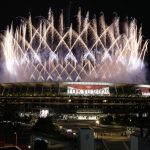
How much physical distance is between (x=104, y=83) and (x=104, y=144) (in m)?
69.5

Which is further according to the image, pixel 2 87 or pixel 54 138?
pixel 2 87

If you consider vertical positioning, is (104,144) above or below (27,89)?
below

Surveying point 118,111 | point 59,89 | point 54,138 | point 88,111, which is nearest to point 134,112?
point 118,111

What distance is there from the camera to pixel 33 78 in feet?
371

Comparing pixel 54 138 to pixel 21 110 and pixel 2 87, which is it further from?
pixel 2 87

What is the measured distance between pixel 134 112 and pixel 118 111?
404cm

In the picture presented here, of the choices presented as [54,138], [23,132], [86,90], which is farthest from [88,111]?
[54,138]

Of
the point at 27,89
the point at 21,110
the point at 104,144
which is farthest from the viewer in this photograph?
the point at 27,89

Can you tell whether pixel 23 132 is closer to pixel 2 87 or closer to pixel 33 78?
pixel 33 78

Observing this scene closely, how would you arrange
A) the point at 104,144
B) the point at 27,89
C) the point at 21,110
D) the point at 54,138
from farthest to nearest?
1. the point at 27,89
2. the point at 21,110
3. the point at 104,144
4. the point at 54,138

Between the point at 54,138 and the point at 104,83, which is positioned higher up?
the point at 104,83

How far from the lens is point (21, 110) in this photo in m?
110

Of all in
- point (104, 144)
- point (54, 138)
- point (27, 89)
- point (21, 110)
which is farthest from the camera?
point (27, 89)

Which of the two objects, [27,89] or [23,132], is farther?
[27,89]
